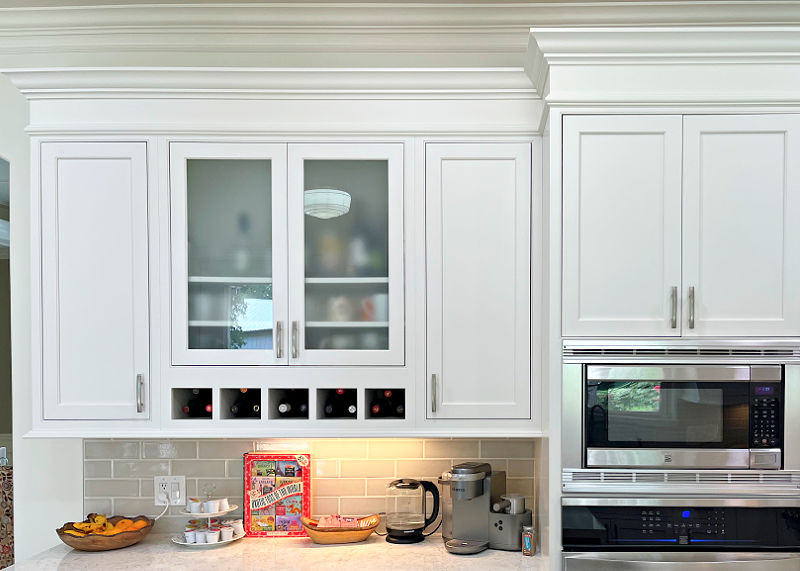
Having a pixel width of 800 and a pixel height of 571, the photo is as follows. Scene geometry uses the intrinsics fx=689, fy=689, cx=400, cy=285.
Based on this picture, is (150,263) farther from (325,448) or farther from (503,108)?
(503,108)

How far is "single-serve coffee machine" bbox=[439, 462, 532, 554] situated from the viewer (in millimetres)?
2395

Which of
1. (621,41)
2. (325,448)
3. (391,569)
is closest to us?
(621,41)

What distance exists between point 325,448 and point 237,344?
1.93 feet

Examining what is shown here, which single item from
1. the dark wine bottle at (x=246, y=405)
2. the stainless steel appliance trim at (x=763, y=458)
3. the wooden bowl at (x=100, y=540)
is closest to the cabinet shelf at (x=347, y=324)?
the dark wine bottle at (x=246, y=405)

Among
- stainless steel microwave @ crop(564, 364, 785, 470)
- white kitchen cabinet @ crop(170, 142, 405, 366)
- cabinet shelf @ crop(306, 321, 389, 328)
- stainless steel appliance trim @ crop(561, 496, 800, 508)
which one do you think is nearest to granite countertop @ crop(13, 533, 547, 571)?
stainless steel appliance trim @ crop(561, 496, 800, 508)

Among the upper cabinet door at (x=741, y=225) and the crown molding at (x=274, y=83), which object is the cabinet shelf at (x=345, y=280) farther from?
the upper cabinet door at (x=741, y=225)

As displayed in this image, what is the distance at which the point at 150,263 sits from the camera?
2312 millimetres

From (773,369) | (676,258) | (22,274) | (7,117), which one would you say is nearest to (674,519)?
(773,369)

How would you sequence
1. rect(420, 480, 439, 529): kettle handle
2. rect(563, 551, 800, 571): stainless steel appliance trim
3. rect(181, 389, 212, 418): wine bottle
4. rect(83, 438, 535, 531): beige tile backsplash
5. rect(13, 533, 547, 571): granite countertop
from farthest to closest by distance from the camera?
rect(83, 438, 535, 531): beige tile backsplash → rect(420, 480, 439, 529): kettle handle → rect(181, 389, 212, 418): wine bottle → rect(13, 533, 547, 571): granite countertop → rect(563, 551, 800, 571): stainless steel appliance trim

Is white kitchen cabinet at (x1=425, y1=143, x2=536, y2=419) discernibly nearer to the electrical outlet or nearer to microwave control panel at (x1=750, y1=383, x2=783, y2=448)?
microwave control panel at (x1=750, y1=383, x2=783, y2=448)

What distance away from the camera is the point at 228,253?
7.70ft

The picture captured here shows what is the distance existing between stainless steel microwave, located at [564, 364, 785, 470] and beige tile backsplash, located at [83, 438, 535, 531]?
597mm

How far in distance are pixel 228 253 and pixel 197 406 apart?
1.80 feet

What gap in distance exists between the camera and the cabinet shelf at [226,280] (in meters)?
2.34
